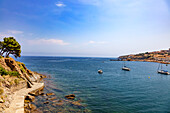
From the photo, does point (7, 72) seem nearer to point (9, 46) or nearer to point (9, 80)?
point (9, 80)

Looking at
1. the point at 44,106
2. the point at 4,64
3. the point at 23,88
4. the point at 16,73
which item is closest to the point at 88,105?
the point at 44,106

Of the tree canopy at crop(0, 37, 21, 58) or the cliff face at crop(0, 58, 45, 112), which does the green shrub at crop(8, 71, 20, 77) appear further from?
the tree canopy at crop(0, 37, 21, 58)

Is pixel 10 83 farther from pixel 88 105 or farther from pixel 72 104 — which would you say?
pixel 88 105

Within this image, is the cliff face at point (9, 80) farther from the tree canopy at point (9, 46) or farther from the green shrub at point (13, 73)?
the tree canopy at point (9, 46)

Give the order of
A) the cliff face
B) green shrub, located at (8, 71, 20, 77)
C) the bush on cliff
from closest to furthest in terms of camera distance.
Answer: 1. the cliff face
2. the bush on cliff
3. green shrub, located at (8, 71, 20, 77)

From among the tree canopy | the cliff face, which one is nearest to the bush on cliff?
the cliff face

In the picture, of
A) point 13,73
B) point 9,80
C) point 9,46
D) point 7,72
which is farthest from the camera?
point 9,46

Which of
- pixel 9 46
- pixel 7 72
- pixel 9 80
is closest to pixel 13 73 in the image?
pixel 7 72

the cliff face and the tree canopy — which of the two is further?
the tree canopy

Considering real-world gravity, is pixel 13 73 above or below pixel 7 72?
below

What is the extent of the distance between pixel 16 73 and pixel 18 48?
18751 mm

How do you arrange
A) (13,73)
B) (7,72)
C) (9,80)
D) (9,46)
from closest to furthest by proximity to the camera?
1. (9,80)
2. (7,72)
3. (13,73)
4. (9,46)

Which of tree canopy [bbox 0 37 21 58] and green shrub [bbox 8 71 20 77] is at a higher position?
tree canopy [bbox 0 37 21 58]

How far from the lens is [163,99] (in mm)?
27094
